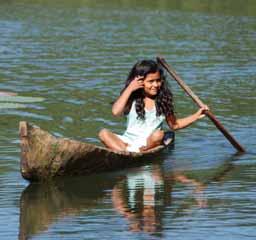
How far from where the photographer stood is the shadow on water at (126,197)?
8172 mm

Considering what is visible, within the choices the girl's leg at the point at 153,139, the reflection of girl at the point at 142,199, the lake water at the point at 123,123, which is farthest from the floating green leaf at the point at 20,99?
the reflection of girl at the point at 142,199

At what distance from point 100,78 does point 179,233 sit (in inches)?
380

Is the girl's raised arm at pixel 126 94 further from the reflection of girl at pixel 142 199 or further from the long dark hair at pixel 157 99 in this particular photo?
the reflection of girl at pixel 142 199

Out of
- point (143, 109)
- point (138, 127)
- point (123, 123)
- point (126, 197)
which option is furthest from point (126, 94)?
point (123, 123)

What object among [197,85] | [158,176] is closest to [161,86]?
[158,176]

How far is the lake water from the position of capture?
8.09 meters

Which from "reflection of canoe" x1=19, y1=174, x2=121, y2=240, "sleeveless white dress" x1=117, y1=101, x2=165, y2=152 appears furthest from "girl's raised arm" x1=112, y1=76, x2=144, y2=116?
"reflection of canoe" x1=19, y1=174, x2=121, y2=240

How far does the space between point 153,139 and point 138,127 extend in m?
0.23

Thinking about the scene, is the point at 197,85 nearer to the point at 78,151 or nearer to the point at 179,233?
the point at 78,151

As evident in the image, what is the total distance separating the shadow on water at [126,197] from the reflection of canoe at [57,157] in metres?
0.11

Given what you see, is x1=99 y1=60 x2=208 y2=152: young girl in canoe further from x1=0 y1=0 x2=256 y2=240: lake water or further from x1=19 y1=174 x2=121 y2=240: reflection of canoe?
x1=19 y1=174 x2=121 y2=240: reflection of canoe

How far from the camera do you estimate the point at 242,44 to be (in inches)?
926

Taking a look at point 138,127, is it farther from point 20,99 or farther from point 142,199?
point 20,99

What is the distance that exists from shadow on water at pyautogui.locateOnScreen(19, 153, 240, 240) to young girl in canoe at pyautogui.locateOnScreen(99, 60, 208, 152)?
318mm
